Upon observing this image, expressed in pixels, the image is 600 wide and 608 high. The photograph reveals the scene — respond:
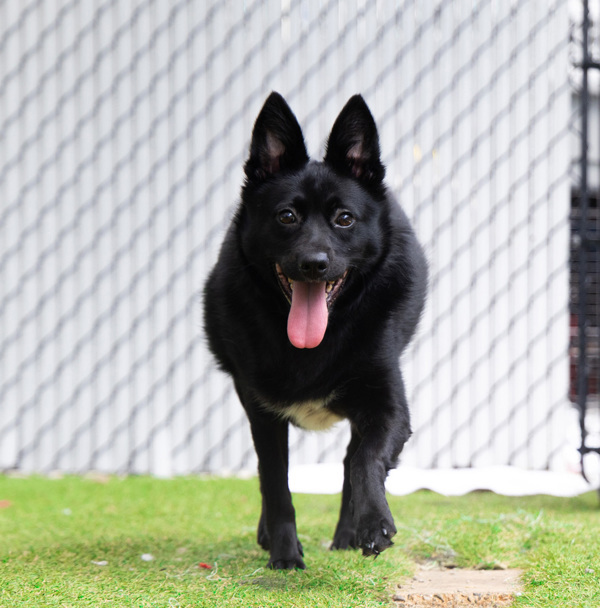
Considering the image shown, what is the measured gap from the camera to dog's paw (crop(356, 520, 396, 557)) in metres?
1.65

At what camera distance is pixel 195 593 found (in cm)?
171

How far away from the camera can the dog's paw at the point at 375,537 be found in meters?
1.65

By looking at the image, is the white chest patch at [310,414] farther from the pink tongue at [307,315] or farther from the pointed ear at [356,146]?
the pointed ear at [356,146]

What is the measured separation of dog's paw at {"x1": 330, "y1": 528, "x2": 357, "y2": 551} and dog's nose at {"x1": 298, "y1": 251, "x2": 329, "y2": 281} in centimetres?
86

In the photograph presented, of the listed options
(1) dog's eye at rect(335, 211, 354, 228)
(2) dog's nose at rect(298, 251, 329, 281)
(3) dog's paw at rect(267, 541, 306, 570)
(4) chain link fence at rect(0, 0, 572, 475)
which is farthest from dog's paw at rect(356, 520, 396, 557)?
(4) chain link fence at rect(0, 0, 572, 475)

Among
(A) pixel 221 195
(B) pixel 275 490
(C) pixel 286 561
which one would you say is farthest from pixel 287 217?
(A) pixel 221 195

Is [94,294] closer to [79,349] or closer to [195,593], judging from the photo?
[79,349]

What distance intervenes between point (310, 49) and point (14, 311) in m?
1.78

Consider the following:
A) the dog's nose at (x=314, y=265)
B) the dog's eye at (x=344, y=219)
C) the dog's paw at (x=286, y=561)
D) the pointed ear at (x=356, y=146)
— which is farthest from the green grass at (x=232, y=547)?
the pointed ear at (x=356, y=146)

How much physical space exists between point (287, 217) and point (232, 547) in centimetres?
101

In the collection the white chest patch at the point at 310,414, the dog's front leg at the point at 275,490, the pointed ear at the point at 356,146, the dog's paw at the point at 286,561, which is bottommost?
the dog's paw at the point at 286,561

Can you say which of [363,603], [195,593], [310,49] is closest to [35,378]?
[310,49]

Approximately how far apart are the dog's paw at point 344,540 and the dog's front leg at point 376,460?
441 millimetres

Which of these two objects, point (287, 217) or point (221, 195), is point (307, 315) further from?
point (221, 195)
